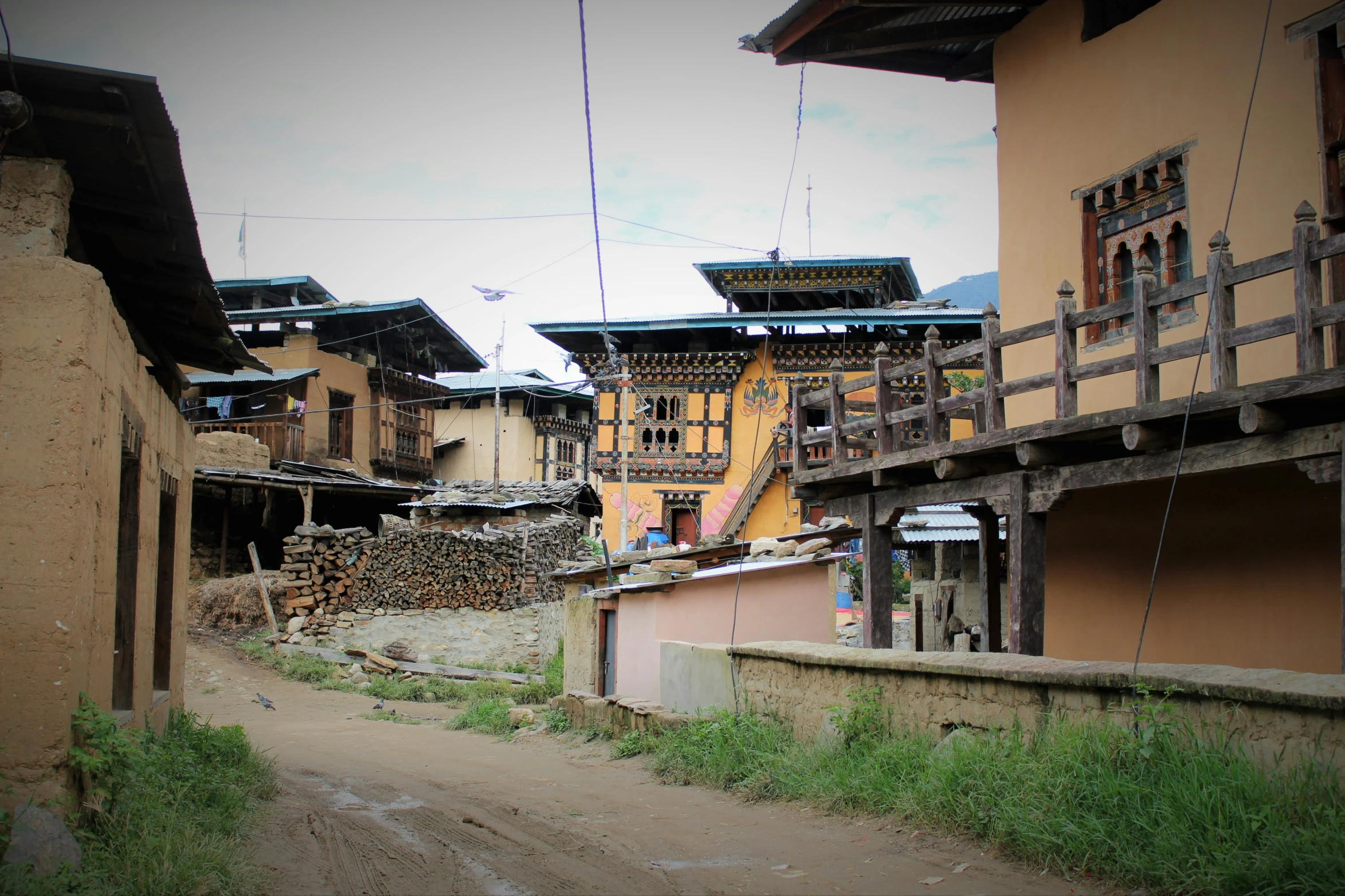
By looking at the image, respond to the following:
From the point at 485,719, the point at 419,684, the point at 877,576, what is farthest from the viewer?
the point at 419,684

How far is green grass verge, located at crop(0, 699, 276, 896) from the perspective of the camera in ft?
16.2

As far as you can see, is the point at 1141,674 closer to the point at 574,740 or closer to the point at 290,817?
the point at 290,817

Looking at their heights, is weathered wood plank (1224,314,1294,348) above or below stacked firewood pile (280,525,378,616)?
above

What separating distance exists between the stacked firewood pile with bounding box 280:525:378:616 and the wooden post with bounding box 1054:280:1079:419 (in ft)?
69.2

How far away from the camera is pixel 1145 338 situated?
8.05 m

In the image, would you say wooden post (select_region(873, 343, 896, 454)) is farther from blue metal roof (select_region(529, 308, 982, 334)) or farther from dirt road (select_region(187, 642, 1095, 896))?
blue metal roof (select_region(529, 308, 982, 334))

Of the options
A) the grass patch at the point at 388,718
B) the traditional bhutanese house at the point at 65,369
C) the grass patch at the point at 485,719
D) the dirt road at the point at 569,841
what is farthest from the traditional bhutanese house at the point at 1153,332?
the grass patch at the point at 388,718

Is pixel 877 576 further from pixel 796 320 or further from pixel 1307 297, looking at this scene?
pixel 796 320

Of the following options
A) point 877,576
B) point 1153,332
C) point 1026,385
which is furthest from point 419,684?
point 1153,332

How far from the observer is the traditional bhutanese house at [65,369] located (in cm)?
522

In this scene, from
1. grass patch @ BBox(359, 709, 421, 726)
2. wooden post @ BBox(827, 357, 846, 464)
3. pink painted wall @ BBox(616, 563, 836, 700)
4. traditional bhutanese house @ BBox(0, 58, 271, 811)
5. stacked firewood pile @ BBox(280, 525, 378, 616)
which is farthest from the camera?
stacked firewood pile @ BBox(280, 525, 378, 616)

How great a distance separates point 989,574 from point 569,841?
776 cm

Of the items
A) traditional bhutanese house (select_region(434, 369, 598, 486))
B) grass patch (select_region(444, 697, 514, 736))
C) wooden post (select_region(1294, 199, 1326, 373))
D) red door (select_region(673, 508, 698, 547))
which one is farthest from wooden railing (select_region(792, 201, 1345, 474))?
traditional bhutanese house (select_region(434, 369, 598, 486))

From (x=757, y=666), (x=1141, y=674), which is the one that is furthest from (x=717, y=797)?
(x=1141, y=674)
